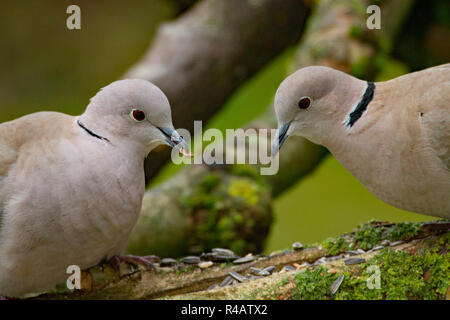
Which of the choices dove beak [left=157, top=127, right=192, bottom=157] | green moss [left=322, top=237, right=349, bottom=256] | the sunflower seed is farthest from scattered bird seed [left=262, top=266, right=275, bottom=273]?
dove beak [left=157, top=127, right=192, bottom=157]

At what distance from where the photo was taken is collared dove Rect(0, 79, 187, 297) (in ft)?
7.50

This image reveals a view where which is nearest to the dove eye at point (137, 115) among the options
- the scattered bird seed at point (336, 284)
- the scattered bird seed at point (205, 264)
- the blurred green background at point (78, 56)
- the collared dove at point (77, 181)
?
the collared dove at point (77, 181)

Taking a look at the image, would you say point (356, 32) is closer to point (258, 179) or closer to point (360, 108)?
point (258, 179)

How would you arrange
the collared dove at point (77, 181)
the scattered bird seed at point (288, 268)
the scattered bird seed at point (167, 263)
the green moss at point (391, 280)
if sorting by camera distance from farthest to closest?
the scattered bird seed at point (167, 263) → the scattered bird seed at point (288, 268) → the collared dove at point (77, 181) → the green moss at point (391, 280)

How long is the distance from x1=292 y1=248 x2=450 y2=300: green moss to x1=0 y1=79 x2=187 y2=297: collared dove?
73cm

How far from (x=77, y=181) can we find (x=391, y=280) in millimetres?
1270

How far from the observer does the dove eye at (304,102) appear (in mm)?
2439

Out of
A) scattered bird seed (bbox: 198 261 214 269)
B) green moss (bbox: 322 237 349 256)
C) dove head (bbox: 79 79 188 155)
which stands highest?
dove head (bbox: 79 79 188 155)

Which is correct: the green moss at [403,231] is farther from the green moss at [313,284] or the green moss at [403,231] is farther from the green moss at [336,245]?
the green moss at [313,284]

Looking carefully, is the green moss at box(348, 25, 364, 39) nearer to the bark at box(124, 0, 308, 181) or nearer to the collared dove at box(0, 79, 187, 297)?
the bark at box(124, 0, 308, 181)

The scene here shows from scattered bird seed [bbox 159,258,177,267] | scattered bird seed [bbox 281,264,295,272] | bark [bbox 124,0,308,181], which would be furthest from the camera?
bark [bbox 124,0,308,181]

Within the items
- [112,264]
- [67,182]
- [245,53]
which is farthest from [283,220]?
[67,182]

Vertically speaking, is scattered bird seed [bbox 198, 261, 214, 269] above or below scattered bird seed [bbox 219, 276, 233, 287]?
above
